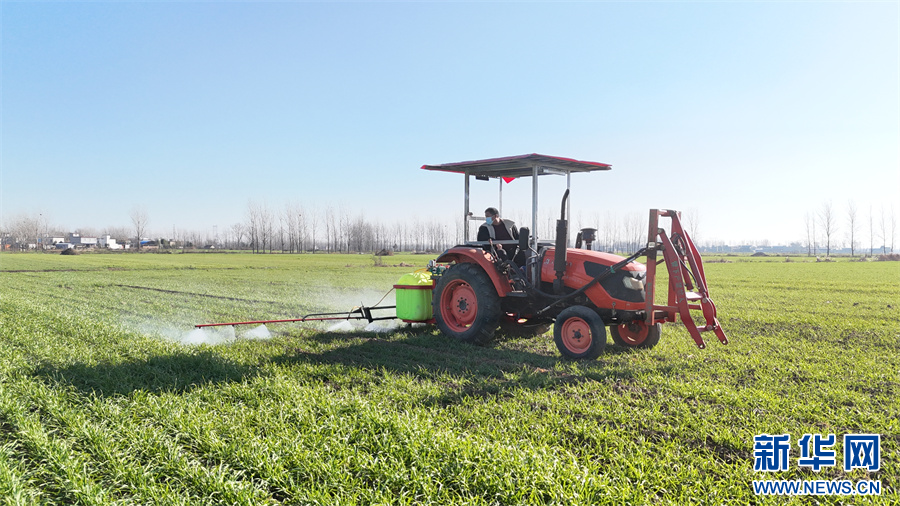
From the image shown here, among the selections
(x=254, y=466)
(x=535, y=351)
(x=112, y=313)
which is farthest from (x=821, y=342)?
(x=112, y=313)

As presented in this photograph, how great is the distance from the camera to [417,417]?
4.28 m

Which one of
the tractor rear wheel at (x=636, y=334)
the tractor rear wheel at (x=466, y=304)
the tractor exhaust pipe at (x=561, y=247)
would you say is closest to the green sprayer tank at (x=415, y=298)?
the tractor rear wheel at (x=466, y=304)

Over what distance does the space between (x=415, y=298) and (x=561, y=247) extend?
2658 mm

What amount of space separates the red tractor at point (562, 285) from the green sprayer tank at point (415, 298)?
8.9 inches

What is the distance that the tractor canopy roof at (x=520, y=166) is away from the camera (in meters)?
7.29

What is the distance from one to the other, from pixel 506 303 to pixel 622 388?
8.55 feet

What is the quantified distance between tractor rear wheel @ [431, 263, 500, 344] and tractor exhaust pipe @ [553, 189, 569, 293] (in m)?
0.88

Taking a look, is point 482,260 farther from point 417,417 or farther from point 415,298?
point 417,417

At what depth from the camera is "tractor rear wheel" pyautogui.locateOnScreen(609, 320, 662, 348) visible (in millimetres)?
7285

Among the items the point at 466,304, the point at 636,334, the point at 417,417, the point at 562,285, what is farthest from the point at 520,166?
the point at 417,417

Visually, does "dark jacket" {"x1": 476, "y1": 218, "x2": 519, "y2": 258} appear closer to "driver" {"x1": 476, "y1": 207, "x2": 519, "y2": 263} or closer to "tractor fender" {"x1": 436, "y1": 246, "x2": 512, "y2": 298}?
"driver" {"x1": 476, "y1": 207, "x2": 519, "y2": 263}

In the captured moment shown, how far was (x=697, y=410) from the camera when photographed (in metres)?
4.66

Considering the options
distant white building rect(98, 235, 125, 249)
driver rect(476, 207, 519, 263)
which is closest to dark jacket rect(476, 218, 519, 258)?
driver rect(476, 207, 519, 263)

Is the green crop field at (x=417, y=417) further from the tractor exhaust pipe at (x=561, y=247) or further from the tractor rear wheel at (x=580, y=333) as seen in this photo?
the tractor exhaust pipe at (x=561, y=247)
